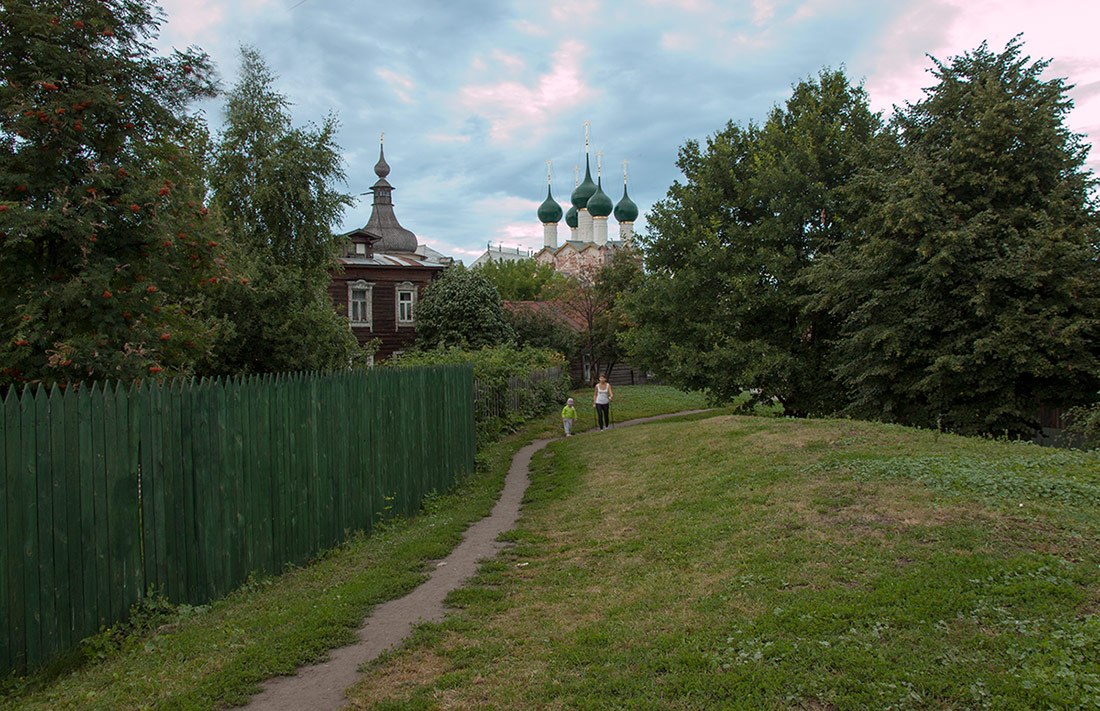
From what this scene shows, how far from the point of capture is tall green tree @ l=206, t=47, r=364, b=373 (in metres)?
20.6

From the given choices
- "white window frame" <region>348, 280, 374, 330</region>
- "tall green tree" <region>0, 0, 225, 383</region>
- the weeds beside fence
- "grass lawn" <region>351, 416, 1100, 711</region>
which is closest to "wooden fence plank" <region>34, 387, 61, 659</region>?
"grass lawn" <region>351, 416, 1100, 711</region>

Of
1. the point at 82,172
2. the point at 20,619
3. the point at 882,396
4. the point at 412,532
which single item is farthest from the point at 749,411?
the point at 20,619

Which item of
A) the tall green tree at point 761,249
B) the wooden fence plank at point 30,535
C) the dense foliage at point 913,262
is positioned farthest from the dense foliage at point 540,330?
the wooden fence plank at point 30,535

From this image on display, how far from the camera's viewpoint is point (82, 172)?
8.66 m

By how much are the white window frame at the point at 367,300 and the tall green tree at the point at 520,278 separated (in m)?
23.6

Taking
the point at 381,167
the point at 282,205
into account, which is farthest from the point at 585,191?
the point at 282,205

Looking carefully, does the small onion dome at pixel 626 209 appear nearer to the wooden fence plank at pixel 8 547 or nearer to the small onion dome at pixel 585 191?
the small onion dome at pixel 585 191

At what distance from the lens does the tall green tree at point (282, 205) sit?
2058cm

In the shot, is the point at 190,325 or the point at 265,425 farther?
the point at 190,325

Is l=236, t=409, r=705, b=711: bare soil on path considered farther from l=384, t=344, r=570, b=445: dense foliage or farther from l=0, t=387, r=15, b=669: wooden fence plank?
l=384, t=344, r=570, b=445: dense foliage

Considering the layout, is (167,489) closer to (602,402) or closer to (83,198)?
(83,198)

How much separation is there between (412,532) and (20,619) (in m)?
4.54

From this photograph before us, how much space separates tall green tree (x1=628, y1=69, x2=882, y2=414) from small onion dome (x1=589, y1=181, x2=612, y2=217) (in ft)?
174

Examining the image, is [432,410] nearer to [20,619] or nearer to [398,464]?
[398,464]
